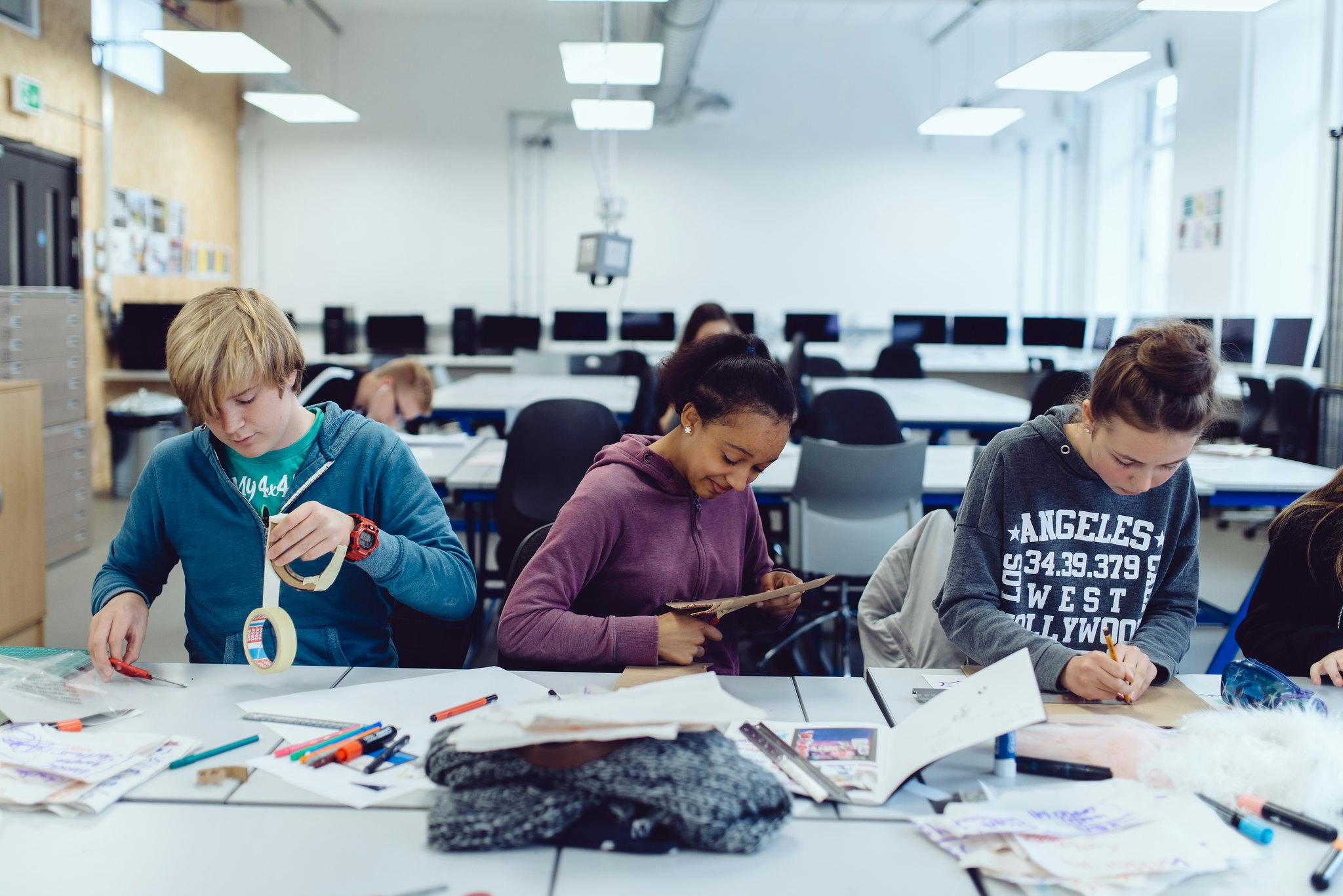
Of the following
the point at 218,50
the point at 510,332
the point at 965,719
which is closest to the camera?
the point at 965,719

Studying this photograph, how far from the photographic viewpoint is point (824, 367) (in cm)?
690

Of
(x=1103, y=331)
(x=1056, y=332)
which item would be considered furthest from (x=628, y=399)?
(x=1103, y=331)

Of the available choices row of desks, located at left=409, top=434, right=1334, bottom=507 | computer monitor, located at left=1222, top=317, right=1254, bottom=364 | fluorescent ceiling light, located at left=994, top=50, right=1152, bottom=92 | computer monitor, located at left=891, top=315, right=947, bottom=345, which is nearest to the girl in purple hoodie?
row of desks, located at left=409, top=434, right=1334, bottom=507

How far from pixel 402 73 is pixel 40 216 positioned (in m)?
3.60

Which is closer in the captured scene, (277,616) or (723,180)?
(277,616)

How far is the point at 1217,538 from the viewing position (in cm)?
564

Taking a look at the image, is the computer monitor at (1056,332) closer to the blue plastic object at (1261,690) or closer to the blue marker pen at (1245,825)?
the blue plastic object at (1261,690)

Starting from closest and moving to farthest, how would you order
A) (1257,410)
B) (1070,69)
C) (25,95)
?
(1070,69), (25,95), (1257,410)

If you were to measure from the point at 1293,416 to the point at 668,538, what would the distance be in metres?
5.16

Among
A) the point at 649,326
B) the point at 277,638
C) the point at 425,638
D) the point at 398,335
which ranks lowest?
the point at 425,638

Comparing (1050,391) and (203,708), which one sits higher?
(1050,391)

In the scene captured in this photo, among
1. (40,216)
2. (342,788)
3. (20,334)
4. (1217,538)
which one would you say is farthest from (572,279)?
(342,788)

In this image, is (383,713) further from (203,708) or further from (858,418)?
(858,418)

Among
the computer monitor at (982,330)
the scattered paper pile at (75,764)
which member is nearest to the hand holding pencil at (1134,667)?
the scattered paper pile at (75,764)
